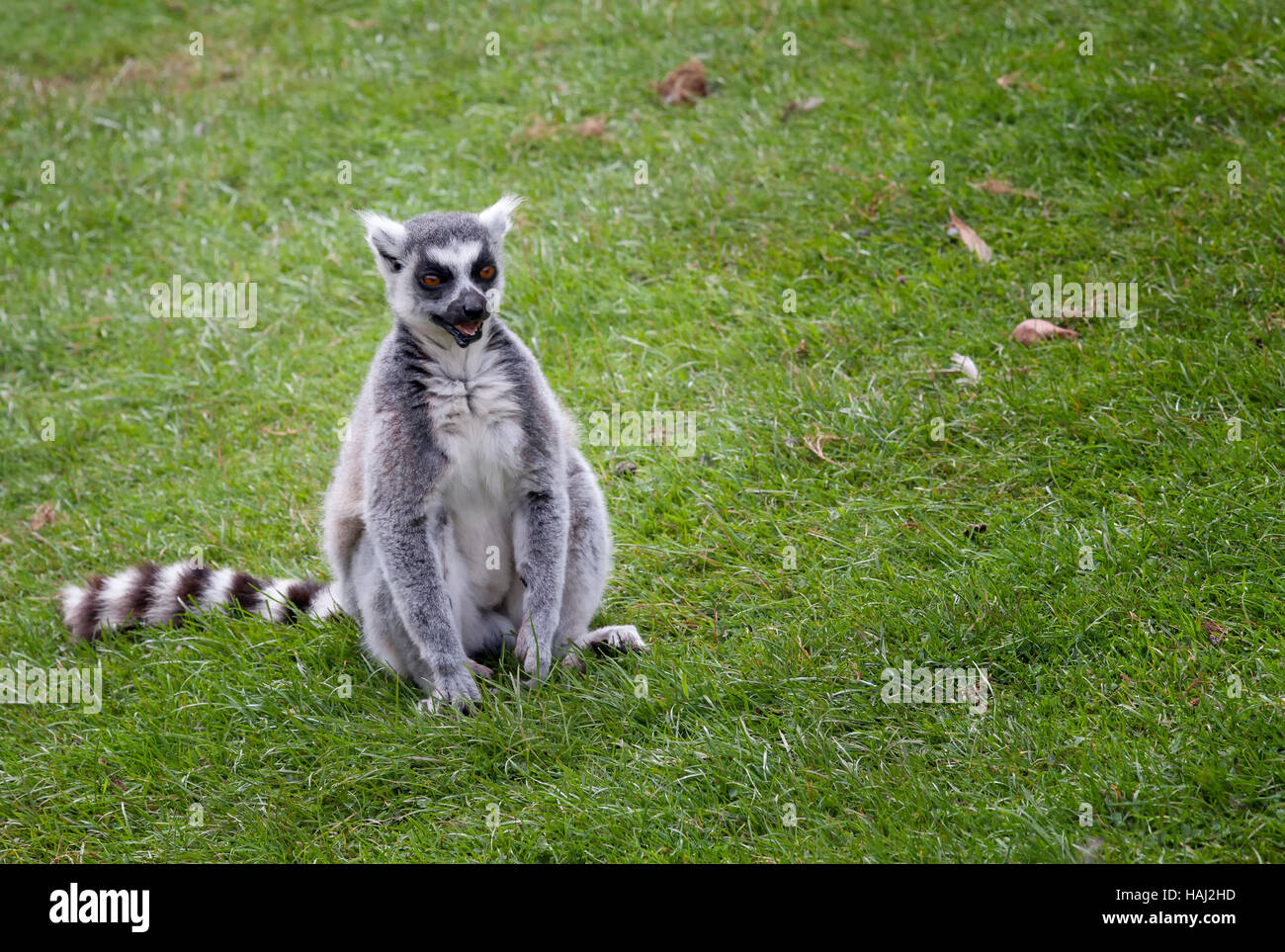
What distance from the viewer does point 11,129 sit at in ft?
33.1

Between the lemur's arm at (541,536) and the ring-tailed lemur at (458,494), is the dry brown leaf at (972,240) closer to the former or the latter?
the ring-tailed lemur at (458,494)

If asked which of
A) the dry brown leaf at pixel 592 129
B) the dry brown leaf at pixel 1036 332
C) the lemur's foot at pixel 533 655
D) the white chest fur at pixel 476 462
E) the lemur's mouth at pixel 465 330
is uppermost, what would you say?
the dry brown leaf at pixel 592 129

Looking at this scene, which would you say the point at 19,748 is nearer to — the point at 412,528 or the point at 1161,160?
the point at 412,528

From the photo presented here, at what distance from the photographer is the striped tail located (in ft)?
16.3

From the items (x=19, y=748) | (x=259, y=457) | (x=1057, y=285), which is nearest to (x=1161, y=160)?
(x=1057, y=285)

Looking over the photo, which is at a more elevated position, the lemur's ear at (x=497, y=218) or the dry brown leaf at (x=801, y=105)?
the dry brown leaf at (x=801, y=105)

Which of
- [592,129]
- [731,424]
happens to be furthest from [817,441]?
[592,129]

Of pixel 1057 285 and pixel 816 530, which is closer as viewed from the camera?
pixel 816 530

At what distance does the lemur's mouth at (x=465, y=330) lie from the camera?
4113 mm

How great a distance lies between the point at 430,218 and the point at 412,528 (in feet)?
3.87

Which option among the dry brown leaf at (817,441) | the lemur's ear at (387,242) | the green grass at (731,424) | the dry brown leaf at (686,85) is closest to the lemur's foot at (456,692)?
the green grass at (731,424)

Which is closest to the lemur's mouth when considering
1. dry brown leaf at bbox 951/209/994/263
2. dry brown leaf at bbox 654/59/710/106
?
dry brown leaf at bbox 951/209/994/263

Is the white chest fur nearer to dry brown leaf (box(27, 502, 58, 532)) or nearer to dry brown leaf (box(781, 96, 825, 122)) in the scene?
dry brown leaf (box(27, 502, 58, 532))

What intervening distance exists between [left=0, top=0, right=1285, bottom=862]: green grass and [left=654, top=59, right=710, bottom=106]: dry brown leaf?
0.53 ft
